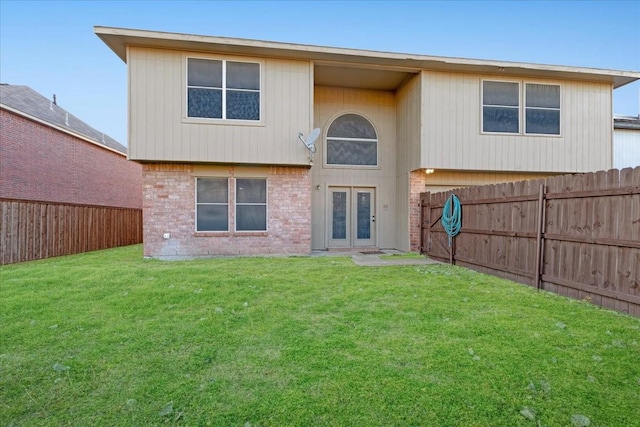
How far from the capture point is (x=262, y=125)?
9117 millimetres

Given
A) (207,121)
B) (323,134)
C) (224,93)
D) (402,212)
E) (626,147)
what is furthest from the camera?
(626,147)

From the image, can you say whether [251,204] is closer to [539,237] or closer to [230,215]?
[230,215]

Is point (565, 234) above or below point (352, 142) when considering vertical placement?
below

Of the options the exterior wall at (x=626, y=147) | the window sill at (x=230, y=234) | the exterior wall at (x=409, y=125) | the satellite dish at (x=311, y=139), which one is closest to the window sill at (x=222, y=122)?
the satellite dish at (x=311, y=139)

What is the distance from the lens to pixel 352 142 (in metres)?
11.3

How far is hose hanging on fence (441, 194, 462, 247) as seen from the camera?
7855 mm

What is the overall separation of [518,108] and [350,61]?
538 centimetres

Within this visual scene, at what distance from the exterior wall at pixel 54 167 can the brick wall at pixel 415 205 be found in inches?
523

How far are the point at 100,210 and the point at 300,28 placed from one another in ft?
42.0

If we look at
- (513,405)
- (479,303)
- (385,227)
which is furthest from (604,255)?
(385,227)

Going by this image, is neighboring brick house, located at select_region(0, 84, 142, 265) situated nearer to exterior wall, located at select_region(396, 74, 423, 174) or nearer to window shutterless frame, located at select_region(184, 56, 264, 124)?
window shutterless frame, located at select_region(184, 56, 264, 124)

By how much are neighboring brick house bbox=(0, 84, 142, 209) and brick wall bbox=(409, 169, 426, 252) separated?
12.8 m

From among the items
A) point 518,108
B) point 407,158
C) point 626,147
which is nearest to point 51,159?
point 407,158

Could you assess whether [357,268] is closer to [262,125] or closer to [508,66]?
[262,125]
